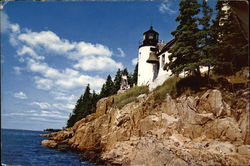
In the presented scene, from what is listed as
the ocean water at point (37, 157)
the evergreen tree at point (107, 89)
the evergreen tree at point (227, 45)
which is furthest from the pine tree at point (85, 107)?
the evergreen tree at point (227, 45)

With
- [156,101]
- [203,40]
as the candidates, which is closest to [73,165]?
[156,101]

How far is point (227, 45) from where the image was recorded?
11625 millimetres

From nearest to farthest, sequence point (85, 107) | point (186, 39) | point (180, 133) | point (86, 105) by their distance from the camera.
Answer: point (180, 133), point (186, 39), point (85, 107), point (86, 105)

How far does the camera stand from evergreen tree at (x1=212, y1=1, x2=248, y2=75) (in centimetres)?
1127

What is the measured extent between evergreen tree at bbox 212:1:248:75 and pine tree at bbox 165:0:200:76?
1.19m

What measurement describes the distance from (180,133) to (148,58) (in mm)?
10735

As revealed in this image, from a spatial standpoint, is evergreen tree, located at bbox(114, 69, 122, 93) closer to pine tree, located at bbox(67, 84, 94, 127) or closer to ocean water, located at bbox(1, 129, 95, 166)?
pine tree, located at bbox(67, 84, 94, 127)

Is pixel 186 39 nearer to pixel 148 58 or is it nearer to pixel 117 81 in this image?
pixel 148 58

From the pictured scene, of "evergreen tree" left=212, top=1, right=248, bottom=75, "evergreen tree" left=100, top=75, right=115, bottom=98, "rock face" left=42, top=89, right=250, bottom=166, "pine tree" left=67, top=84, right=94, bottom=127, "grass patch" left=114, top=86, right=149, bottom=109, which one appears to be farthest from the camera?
"evergreen tree" left=100, top=75, right=115, bottom=98

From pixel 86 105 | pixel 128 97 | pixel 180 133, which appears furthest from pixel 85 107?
pixel 180 133

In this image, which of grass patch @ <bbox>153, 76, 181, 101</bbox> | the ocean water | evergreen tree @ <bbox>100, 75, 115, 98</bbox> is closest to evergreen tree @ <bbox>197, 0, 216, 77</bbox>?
grass patch @ <bbox>153, 76, 181, 101</bbox>

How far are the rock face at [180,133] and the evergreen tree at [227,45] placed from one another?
1.98 m

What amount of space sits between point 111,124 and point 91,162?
444cm

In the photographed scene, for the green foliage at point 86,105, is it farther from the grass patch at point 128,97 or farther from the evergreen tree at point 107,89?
the grass patch at point 128,97
